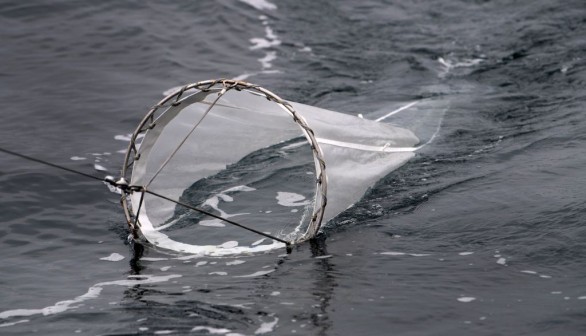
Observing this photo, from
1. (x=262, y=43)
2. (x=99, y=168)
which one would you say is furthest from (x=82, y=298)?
(x=262, y=43)

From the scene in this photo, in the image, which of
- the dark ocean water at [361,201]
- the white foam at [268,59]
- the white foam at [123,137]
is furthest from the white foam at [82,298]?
the white foam at [268,59]

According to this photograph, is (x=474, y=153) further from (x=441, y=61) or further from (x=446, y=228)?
(x=441, y=61)

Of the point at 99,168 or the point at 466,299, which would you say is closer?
the point at 466,299

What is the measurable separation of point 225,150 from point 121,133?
2.33 metres

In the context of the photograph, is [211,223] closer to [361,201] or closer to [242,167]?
[242,167]

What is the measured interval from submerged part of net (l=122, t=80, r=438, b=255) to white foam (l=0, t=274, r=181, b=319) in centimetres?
57

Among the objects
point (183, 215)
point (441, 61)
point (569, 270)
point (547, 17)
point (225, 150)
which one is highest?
point (547, 17)

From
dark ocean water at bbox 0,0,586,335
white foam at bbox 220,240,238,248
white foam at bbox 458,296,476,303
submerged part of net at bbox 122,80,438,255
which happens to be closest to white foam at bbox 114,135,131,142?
dark ocean water at bbox 0,0,586,335

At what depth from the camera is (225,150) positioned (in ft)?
26.1

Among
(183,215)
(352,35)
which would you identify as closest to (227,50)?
(352,35)

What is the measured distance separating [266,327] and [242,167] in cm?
310

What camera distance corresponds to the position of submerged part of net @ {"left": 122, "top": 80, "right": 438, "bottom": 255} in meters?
6.72

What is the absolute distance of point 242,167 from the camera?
8.11 meters

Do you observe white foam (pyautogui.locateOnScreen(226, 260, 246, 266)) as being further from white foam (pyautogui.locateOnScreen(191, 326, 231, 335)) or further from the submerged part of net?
white foam (pyautogui.locateOnScreen(191, 326, 231, 335))
